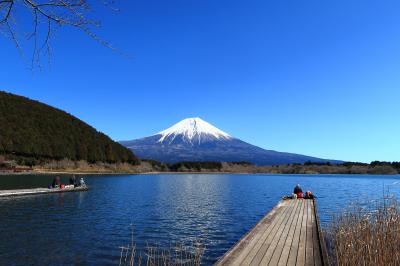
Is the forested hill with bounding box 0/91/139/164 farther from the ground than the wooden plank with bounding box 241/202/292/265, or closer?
farther from the ground

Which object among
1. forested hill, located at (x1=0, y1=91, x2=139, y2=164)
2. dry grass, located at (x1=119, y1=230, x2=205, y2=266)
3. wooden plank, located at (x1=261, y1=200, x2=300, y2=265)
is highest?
forested hill, located at (x1=0, y1=91, x2=139, y2=164)

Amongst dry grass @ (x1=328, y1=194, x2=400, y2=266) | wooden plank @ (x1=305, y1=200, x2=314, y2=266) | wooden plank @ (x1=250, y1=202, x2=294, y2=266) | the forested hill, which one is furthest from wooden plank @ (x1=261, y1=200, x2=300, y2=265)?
the forested hill

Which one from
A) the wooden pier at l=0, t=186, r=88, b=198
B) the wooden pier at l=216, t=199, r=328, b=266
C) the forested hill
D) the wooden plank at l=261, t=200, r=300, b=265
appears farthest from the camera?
the forested hill

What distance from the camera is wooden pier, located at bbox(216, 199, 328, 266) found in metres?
10.6

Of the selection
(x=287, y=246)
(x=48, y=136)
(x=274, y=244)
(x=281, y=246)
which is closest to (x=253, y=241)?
(x=274, y=244)

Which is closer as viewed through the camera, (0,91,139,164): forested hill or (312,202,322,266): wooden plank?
(312,202,322,266): wooden plank

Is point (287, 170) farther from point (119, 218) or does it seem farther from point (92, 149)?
point (119, 218)

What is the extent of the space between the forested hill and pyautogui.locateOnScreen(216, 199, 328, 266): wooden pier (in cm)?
10752

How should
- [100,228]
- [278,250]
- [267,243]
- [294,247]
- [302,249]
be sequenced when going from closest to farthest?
[278,250]
[302,249]
[294,247]
[267,243]
[100,228]

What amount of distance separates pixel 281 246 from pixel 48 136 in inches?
5062

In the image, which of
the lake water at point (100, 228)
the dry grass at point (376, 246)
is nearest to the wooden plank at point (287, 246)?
the dry grass at point (376, 246)

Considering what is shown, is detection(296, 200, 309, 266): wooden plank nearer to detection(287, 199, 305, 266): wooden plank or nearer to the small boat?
detection(287, 199, 305, 266): wooden plank

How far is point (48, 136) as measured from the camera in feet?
422

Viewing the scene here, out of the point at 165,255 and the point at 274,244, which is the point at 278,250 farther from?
the point at 165,255
